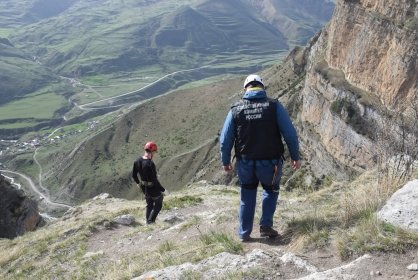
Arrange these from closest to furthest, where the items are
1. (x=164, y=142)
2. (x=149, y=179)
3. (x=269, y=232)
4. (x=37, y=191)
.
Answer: (x=269, y=232), (x=149, y=179), (x=164, y=142), (x=37, y=191)

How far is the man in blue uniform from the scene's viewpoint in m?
8.38

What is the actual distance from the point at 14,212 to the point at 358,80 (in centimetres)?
3809

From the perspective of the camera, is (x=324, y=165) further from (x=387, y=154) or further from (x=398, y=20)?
(x=387, y=154)

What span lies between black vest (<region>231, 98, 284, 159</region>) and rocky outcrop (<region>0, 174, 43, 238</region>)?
2701 centimetres

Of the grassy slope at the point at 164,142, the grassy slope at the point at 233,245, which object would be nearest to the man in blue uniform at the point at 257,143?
the grassy slope at the point at 233,245

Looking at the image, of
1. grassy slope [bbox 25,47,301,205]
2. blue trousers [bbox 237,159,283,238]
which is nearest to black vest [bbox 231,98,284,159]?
blue trousers [bbox 237,159,283,238]

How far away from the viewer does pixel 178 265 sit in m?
8.19

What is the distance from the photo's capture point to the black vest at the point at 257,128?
838 centimetres

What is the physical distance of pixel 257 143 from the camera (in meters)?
8.48

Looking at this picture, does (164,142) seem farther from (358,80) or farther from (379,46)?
(379,46)

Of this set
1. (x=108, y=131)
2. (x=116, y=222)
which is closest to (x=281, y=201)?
(x=116, y=222)

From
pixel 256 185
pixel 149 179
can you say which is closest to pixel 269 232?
pixel 256 185

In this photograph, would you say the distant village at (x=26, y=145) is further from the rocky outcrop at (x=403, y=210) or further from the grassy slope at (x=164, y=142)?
the rocky outcrop at (x=403, y=210)

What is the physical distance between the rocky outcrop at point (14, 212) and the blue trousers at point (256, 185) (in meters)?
26.3
